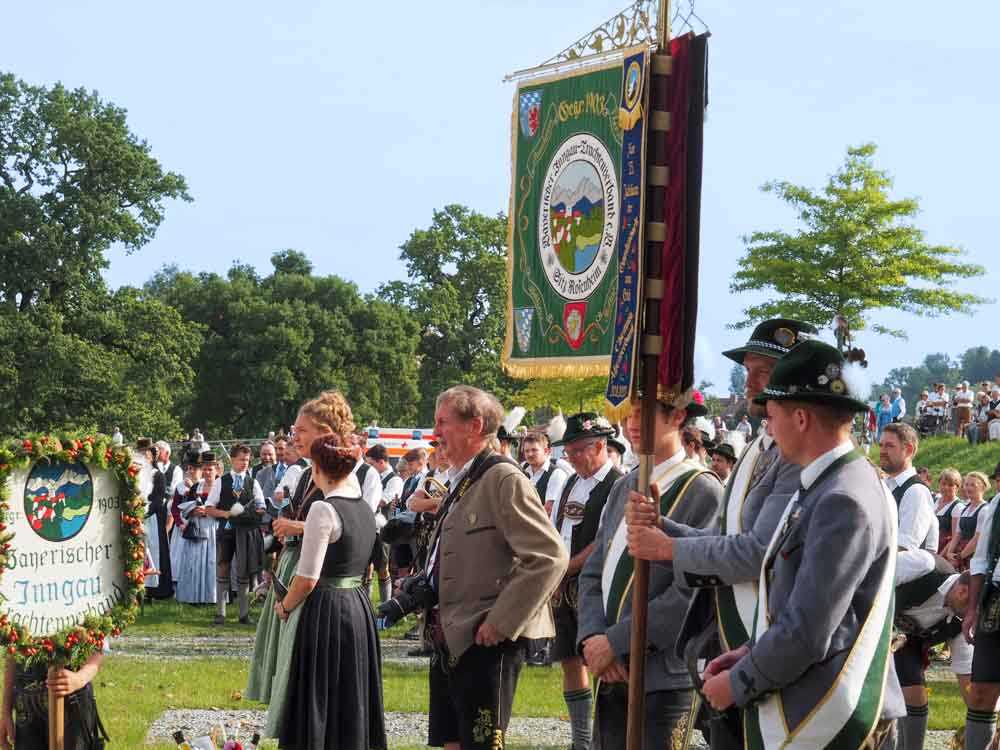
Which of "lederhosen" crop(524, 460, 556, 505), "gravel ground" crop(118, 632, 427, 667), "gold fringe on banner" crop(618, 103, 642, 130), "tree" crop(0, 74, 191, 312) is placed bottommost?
"gravel ground" crop(118, 632, 427, 667)

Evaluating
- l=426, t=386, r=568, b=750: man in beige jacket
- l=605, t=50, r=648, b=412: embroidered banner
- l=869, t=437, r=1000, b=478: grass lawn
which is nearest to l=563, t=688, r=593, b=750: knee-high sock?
l=426, t=386, r=568, b=750: man in beige jacket

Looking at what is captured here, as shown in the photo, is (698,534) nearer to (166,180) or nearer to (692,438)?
(692,438)

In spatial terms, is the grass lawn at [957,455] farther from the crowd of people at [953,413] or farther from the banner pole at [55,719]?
the banner pole at [55,719]

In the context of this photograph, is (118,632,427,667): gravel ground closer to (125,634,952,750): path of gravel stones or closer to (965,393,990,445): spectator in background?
(125,634,952,750): path of gravel stones

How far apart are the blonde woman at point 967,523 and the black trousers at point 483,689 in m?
7.08

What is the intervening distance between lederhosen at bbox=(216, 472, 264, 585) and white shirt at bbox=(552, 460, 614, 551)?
749 cm

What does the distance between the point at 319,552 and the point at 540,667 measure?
263 inches

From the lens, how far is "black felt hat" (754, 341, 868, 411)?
13.4 feet

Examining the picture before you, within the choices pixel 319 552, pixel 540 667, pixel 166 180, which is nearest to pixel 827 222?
pixel 166 180

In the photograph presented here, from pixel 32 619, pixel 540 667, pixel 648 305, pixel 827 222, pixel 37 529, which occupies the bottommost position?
pixel 540 667

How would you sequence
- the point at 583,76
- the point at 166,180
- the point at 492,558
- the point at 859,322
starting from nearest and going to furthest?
the point at 583,76 → the point at 492,558 → the point at 859,322 → the point at 166,180

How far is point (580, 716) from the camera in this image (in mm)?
8500

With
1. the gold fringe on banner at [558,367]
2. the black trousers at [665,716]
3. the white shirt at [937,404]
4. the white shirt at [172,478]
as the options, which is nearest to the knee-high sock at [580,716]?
the black trousers at [665,716]

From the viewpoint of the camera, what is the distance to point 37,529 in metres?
5.89
